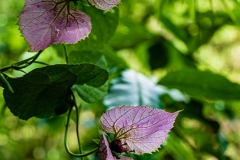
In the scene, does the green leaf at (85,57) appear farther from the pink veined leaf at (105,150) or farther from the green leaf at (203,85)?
the green leaf at (203,85)

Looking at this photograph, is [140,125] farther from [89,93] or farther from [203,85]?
[203,85]

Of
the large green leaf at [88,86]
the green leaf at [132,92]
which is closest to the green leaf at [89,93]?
the large green leaf at [88,86]

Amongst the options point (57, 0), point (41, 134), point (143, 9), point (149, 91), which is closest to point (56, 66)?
point (57, 0)

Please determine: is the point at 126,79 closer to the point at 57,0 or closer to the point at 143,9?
the point at 57,0

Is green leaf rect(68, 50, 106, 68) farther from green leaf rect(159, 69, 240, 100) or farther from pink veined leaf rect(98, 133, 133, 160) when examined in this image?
green leaf rect(159, 69, 240, 100)

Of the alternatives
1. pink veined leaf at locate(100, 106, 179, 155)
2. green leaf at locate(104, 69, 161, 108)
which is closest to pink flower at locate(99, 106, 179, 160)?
pink veined leaf at locate(100, 106, 179, 155)

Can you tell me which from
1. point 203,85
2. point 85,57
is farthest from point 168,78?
point 85,57
